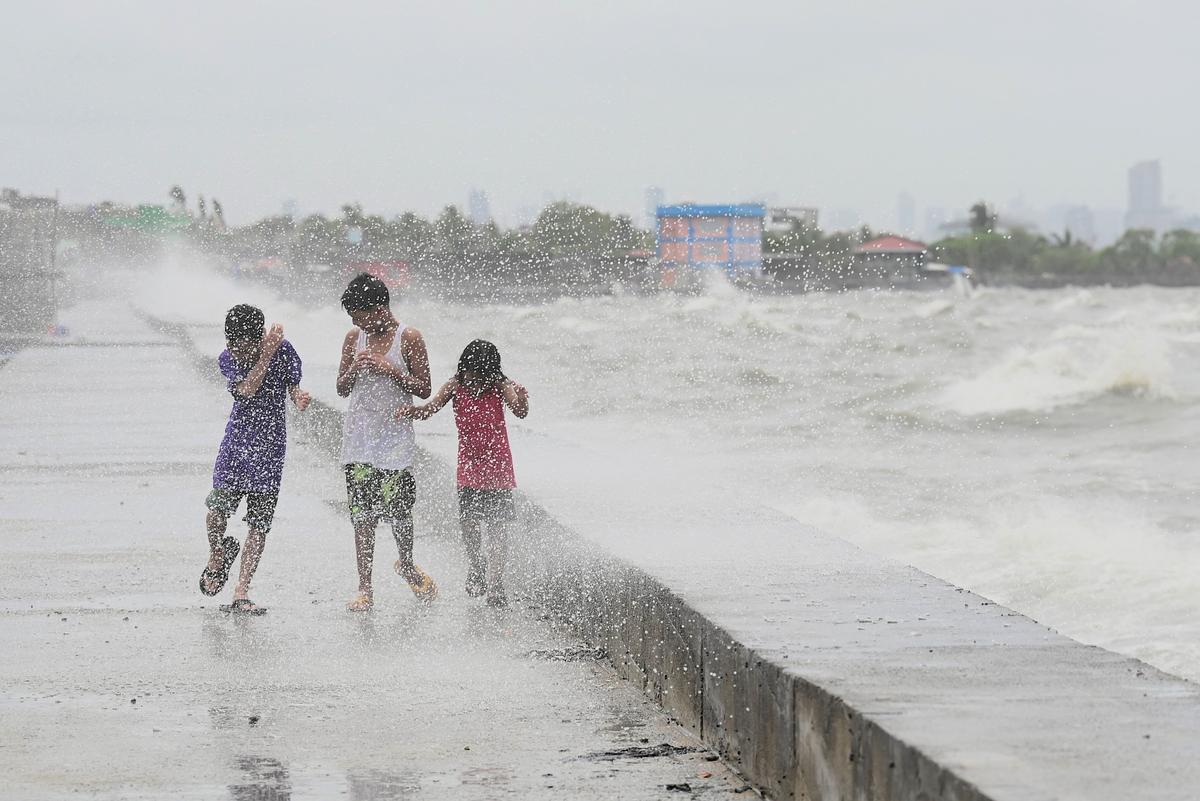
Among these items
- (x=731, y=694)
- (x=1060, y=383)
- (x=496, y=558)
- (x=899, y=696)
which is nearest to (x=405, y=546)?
(x=496, y=558)

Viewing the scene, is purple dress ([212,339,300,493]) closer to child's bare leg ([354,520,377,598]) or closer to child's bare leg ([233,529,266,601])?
child's bare leg ([233,529,266,601])

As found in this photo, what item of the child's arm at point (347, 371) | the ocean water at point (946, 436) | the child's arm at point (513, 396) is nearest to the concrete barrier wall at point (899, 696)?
the child's arm at point (513, 396)

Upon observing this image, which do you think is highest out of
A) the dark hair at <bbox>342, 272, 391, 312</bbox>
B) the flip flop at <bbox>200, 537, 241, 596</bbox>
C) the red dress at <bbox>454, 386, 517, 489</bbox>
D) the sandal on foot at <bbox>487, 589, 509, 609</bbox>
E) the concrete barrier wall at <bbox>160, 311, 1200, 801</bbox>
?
the dark hair at <bbox>342, 272, 391, 312</bbox>

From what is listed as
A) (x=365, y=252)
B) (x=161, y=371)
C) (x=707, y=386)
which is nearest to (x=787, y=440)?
(x=161, y=371)

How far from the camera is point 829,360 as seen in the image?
188 feet

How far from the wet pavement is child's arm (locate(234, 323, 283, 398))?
2.84 ft

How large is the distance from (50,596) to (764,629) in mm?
3776

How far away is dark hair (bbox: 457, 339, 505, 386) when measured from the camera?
24.0 feet

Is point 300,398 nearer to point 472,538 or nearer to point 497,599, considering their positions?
point 472,538

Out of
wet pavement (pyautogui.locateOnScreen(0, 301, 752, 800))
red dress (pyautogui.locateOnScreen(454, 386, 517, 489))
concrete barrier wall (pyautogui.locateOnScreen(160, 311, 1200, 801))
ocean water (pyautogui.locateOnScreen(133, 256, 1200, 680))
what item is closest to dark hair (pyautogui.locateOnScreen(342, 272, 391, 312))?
red dress (pyautogui.locateOnScreen(454, 386, 517, 489))

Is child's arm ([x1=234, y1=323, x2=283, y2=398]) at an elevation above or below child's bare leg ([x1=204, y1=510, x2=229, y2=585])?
above

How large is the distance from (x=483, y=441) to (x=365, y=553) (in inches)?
25.2

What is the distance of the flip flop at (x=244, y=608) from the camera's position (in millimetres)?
7203

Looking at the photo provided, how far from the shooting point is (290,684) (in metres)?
5.86
